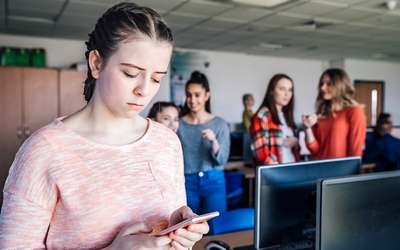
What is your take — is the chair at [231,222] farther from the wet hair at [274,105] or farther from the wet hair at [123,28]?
the wet hair at [123,28]

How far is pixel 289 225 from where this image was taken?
136 centimetres

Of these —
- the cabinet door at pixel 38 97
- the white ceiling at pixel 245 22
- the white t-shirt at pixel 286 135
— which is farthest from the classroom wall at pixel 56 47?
the white t-shirt at pixel 286 135

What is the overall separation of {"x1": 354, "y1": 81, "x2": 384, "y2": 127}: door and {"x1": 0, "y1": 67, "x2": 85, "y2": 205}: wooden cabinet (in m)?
7.05

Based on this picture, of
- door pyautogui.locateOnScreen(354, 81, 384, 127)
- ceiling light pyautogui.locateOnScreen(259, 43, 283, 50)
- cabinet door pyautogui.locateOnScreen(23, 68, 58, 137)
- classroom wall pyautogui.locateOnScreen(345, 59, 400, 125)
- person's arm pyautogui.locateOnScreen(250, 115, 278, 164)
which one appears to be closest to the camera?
person's arm pyautogui.locateOnScreen(250, 115, 278, 164)

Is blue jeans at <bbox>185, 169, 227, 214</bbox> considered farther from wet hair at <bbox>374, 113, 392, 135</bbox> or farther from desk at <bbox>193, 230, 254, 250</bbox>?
wet hair at <bbox>374, 113, 392, 135</bbox>

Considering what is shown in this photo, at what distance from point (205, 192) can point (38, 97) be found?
333 cm

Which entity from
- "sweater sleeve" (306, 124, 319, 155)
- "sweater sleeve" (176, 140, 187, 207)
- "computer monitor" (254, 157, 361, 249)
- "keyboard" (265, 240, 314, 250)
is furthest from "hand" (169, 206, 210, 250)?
"sweater sleeve" (306, 124, 319, 155)

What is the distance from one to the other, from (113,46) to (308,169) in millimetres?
905

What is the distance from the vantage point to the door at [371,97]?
30.8 ft

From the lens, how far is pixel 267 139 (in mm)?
2486

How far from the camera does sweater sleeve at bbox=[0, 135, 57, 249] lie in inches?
26.4

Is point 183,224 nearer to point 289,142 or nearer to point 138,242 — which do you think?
point 138,242

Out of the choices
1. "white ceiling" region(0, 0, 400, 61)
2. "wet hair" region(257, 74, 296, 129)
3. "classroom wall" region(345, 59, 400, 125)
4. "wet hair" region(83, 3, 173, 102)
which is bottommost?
"wet hair" region(257, 74, 296, 129)

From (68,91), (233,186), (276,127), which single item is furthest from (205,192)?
(68,91)
